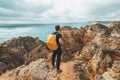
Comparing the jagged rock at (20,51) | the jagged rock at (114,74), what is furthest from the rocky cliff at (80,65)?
the jagged rock at (20,51)

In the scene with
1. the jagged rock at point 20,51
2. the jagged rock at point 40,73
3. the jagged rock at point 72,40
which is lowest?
the jagged rock at point 20,51

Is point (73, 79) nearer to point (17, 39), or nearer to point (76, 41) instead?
point (76, 41)

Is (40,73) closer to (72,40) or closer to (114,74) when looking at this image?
(114,74)

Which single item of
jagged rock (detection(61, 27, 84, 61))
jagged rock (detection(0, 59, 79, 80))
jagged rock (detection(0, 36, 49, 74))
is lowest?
jagged rock (detection(0, 36, 49, 74))

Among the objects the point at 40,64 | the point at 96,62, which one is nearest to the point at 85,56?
the point at 96,62

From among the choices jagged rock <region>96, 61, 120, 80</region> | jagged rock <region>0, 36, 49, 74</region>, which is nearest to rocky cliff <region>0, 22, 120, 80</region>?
jagged rock <region>96, 61, 120, 80</region>

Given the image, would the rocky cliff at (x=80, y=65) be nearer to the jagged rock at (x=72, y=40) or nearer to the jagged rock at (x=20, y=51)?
the jagged rock at (x=72, y=40)

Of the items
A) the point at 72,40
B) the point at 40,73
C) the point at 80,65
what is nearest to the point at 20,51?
the point at 72,40

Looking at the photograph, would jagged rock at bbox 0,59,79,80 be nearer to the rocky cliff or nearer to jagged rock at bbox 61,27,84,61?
the rocky cliff

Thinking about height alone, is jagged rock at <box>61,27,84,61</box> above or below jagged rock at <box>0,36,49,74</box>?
above

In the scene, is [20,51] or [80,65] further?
[20,51]

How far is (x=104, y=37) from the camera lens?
47438 mm

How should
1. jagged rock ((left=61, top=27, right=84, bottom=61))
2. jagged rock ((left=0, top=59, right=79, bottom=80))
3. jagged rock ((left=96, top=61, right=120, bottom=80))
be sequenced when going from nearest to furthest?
1. jagged rock ((left=96, top=61, right=120, bottom=80))
2. jagged rock ((left=0, top=59, right=79, bottom=80))
3. jagged rock ((left=61, top=27, right=84, bottom=61))

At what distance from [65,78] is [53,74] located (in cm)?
114
